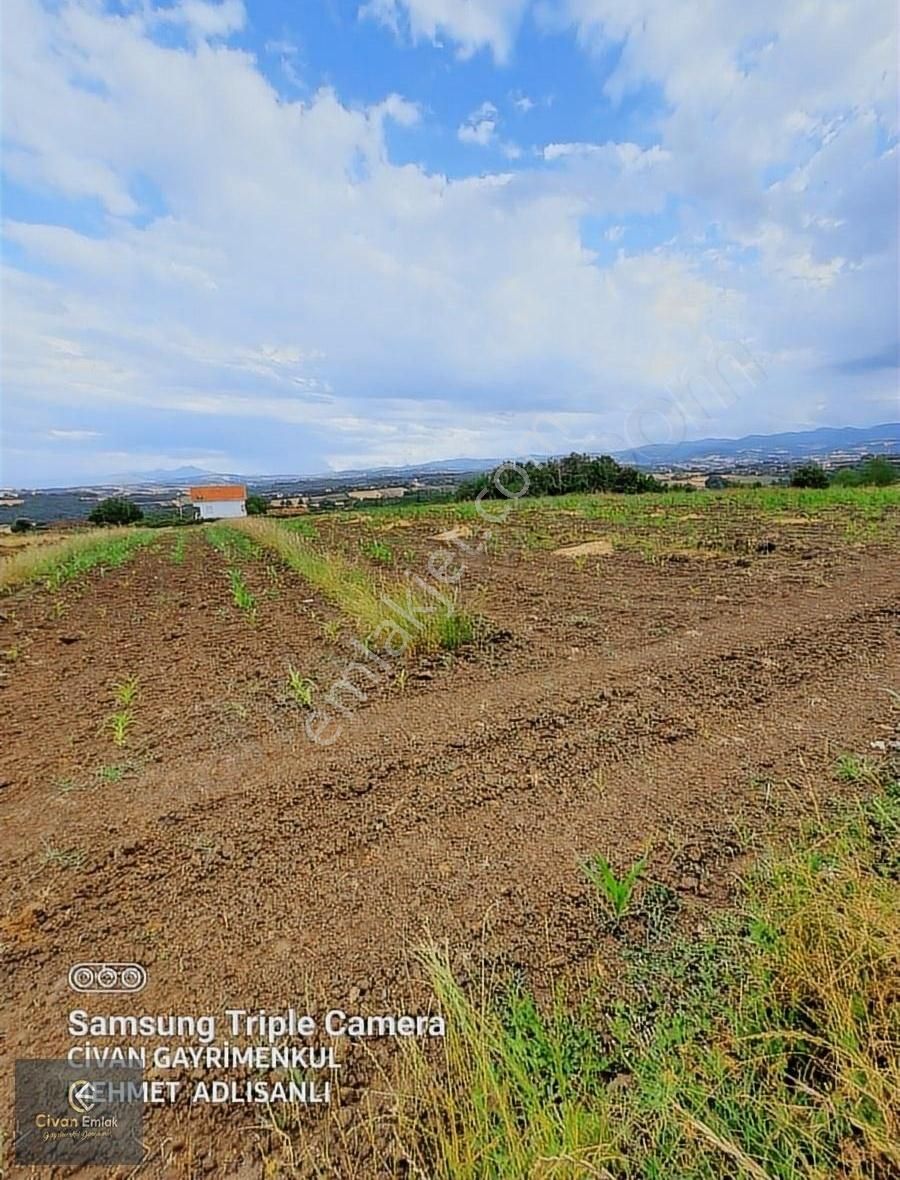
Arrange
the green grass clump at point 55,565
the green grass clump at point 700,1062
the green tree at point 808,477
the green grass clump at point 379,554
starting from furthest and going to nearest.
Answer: the green tree at point 808,477 < the green grass clump at point 379,554 < the green grass clump at point 55,565 < the green grass clump at point 700,1062

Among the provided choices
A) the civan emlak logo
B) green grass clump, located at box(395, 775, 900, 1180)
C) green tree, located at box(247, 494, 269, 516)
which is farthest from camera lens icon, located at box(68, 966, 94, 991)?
green tree, located at box(247, 494, 269, 516)

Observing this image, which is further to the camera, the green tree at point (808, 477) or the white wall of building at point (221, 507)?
the white wall of building at point (221, 507)

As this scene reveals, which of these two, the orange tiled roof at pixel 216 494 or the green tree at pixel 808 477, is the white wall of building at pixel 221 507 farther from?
the green tree at pixel 808 477

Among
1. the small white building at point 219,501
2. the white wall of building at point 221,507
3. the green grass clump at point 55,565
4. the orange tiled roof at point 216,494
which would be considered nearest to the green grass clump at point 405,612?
the green grass clump at point 55,565

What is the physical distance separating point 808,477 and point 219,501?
1897 inches

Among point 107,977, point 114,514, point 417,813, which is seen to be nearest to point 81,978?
point 107,977

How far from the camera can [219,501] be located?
5391 centimetres

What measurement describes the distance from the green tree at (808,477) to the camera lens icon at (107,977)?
35569 millimetres

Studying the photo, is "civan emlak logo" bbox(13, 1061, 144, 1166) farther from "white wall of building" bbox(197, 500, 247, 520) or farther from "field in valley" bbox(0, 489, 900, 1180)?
"white wall of building" bbox(197, 500, 247, 520)

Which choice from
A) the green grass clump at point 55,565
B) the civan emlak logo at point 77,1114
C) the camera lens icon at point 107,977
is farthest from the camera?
the green grass clump at point 55,565

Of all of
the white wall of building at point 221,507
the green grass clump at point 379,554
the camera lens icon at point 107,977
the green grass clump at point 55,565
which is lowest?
the white wall of building at point 221,507

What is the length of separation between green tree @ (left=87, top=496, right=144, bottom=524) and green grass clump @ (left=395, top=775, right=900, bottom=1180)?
172 feet

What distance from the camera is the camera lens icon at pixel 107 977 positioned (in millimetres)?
1639

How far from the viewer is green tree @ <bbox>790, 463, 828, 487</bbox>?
31.0 meters
